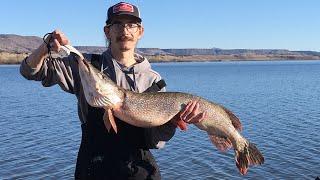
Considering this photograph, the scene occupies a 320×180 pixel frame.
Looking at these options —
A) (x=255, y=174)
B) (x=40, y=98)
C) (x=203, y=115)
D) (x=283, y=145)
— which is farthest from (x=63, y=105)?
(x=203, y=115)

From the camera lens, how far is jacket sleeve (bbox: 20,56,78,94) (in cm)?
455

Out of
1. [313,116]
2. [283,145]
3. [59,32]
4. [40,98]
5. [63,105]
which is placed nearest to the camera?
[59,32]

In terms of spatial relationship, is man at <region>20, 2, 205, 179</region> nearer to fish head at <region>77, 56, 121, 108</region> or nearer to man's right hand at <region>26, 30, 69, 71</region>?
man's right hand at <region>26, 30, 69, 71</region>

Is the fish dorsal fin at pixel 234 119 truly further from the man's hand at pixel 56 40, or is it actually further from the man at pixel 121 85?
the man's hand at pixel 56 40

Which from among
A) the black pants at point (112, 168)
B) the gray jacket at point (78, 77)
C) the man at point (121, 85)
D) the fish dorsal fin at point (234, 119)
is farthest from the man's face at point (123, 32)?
the fish dorsal fin at point (234, 119)

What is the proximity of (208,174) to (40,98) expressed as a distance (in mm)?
26676

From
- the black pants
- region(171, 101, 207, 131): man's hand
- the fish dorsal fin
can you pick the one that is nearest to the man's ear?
region(171, 101, 207, 131): man's hand

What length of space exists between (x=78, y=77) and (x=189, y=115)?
1224mm

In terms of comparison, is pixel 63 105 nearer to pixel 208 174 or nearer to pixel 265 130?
pixel 265 130

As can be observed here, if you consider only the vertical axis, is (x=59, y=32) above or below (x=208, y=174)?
above

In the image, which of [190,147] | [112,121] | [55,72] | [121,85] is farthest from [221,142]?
[190,147]

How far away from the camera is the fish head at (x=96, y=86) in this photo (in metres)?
4.41

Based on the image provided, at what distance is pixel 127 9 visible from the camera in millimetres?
4895

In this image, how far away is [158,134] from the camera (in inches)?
194
